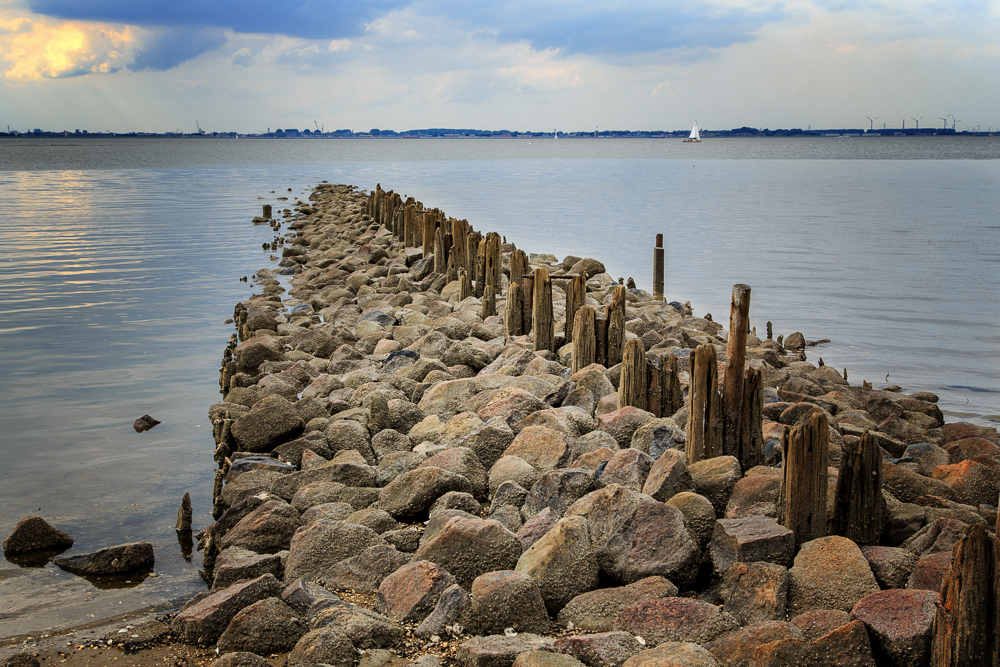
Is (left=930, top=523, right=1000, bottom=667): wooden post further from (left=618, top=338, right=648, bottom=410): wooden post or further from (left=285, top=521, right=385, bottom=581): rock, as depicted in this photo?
(left=285, top=521, right=385, bottom=581): rock

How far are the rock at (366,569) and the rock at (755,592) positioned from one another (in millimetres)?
2007

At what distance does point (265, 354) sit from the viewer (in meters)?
10.7

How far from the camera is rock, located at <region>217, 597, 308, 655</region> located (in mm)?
4406

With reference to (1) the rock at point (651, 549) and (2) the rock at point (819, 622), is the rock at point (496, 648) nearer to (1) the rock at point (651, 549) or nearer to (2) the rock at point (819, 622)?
(1) the rock at point (651, 549)

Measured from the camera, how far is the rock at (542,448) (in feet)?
19.2

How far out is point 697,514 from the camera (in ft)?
15.3

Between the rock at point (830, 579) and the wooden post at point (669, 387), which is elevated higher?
the wooden post at point (669, 387)

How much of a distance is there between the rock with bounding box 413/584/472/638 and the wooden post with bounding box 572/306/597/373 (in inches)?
150

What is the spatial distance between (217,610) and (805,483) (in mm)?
3512

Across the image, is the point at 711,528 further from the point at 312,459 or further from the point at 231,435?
the point at 231,435

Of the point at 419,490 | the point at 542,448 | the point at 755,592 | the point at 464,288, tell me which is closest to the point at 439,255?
the point at 464,288

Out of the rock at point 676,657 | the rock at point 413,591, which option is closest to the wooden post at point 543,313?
the rock at point 413,591

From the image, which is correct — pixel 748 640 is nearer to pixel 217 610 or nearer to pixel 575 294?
pixel 217 610

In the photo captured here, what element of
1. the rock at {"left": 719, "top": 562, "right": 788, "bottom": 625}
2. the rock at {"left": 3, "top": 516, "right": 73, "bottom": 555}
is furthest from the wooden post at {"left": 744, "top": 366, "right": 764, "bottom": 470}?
the rock at {"left": 3, "top": 516, "right": 73, "bottom": 555}
